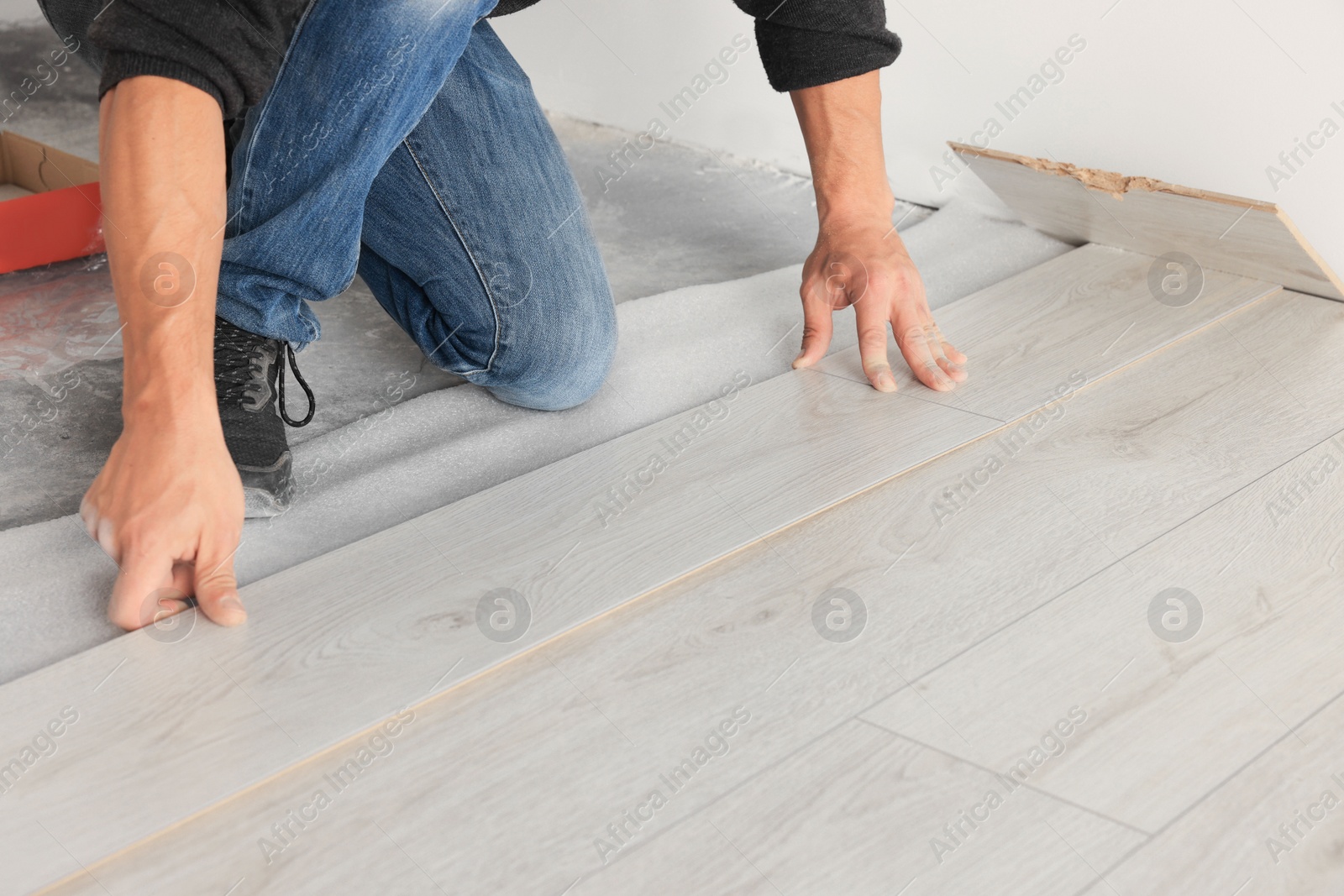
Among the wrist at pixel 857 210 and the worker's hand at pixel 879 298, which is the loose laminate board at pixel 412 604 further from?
the wrist at pixel 857 210

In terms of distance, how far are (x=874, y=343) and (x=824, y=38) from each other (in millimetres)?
436

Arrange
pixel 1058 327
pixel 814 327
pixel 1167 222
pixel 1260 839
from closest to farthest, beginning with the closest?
pixel 1260 839 < pixel 814 327 < pixel 1058 327 < pixel 1167 222

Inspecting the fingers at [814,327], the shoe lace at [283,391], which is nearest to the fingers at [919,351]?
the fingers at [814,327]

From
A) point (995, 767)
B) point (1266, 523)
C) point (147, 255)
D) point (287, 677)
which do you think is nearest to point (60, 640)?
point (287, 677)

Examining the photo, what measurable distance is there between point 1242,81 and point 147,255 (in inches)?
64.9

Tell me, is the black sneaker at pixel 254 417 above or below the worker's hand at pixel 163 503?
below

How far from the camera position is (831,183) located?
1546 millimetres

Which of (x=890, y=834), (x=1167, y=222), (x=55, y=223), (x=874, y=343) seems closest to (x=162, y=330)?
(x=890, y=834)

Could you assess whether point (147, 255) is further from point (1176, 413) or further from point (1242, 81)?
point (1242, 81)

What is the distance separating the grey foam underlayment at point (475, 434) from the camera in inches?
44.8

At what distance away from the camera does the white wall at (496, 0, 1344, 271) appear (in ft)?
5.43

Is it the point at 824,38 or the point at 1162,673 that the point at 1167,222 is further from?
the point at 1162,673

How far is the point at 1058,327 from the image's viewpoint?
5.49 feet

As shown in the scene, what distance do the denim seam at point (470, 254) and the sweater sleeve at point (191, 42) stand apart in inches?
17.8
